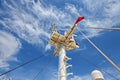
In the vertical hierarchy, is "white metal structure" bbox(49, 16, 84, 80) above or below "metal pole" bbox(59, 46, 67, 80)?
above

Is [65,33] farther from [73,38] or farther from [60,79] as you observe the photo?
[60,79]

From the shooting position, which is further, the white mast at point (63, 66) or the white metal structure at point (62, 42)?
the white metal structure at point (62, 42)

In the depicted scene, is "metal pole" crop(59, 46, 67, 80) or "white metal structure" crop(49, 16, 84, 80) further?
"white metal structure" crop(49, 16, 84, 80)

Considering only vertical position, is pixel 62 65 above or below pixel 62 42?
below

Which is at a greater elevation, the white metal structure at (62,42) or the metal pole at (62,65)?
the white metal structure at (62,42)

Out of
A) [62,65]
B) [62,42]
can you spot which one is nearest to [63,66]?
[62,65]

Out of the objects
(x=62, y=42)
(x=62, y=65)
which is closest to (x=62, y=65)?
(x=62, y=65)

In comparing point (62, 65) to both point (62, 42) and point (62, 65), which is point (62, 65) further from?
point (62, 42)

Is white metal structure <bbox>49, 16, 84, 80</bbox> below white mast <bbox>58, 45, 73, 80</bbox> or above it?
above

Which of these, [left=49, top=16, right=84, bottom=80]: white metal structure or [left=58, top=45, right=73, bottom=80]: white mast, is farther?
[left=49, top=16, right=84, bottom=80]: white metal structure

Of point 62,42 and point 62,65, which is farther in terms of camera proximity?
point 62,42

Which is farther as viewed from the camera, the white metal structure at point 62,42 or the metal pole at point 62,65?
the white metal structure at point 62,42

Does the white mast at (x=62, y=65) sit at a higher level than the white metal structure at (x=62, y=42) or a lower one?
lower

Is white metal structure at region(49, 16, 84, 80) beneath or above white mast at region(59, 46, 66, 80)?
above
